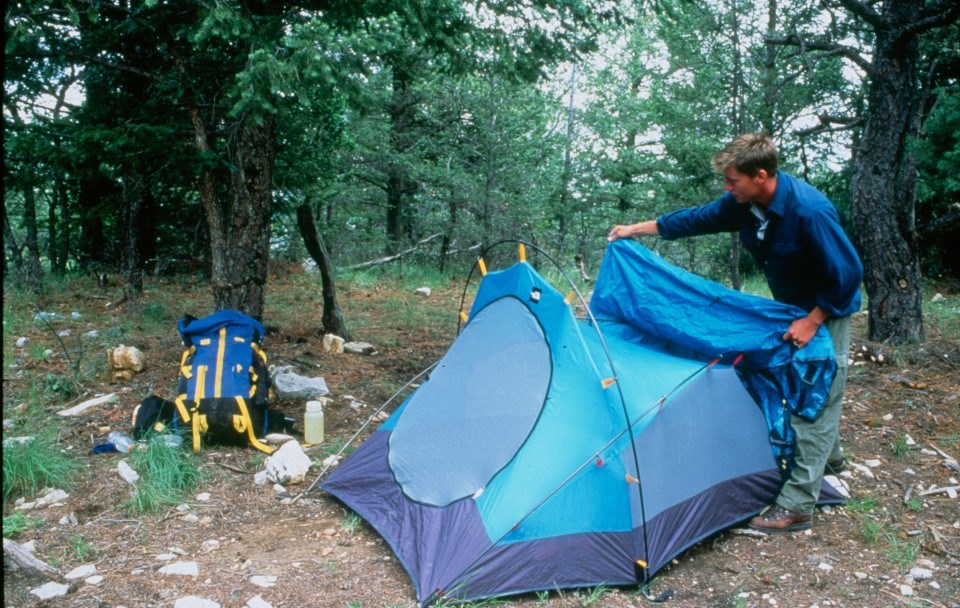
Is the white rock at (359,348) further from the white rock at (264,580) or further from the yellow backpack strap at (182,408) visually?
the white rock at (264,580)

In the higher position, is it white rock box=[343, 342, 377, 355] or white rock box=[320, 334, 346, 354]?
white rock box=[320, 334, 346, 354]

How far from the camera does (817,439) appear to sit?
137 inches

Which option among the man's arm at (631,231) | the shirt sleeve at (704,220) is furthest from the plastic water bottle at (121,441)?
the shirt sleeve at (704,220)

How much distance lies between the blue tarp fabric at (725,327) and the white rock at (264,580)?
7.29ft

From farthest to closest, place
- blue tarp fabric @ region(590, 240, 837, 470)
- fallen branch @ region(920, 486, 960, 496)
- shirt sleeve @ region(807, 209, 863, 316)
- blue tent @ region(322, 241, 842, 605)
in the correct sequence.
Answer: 1. fallen branch @ region(920, 486, 960, 496)
2. blue tarp fabric @ region(590, 240, 837, 470)
3. shirt sleeve @ region(807, 209, 863, 316)
4. blue tent @ region(322, 241, 842, 605)

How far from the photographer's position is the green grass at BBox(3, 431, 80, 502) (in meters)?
3.65

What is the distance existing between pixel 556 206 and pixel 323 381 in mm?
9645

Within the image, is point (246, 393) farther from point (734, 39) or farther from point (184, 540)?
point (734, 39)

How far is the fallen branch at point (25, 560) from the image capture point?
2871 mm

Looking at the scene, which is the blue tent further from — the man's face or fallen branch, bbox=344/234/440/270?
fallen branch, bbox=344/234/440/270

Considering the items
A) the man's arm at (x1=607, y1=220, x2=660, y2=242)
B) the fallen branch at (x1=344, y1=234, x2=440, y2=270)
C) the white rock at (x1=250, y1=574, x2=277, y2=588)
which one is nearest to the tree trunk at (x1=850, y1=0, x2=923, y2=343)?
the man's arm at (x1=607, y1=220, x2=660, y2=242)

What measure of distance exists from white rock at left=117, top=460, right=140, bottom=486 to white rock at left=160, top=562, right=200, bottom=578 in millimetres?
858

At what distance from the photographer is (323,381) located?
5297mm

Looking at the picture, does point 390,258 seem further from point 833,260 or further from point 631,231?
point 833,260
